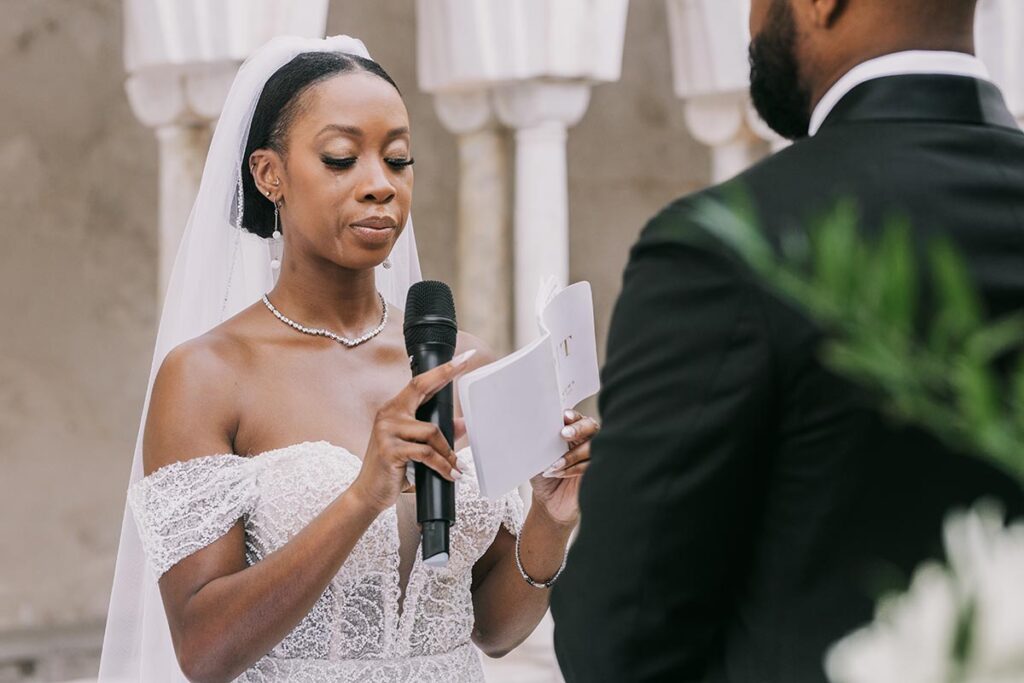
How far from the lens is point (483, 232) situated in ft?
30.3

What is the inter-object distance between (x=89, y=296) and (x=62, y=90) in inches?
57.8

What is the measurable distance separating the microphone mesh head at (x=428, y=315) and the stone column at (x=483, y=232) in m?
6.54

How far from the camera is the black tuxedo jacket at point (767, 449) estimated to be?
1.45 metres

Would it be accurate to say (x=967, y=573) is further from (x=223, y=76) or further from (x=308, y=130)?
(x=223, y=76)

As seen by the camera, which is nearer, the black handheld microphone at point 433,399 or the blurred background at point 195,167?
the black handheld microphone at point 433,399

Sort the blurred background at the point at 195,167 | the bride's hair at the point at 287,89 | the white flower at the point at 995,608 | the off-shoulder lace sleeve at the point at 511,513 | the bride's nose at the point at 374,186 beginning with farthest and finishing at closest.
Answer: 1. the blurred background at the point at 195,167
2. the off-shoulder lace sleeve at the point at 511,513
3. the bride's hair at the point at 287,89
4. the bride's nose at the point at 374,186
5. the white flower at the point at 995,608

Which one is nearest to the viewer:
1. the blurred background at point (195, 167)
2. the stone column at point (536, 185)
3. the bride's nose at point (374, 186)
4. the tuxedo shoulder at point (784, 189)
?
the tuxedo shoulder at point (784, 189)

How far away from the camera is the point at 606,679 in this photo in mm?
1534

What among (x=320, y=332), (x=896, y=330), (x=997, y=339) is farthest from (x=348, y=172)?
(x=896, y=330)

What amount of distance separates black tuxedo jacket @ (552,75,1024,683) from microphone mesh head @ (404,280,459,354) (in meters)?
0.94

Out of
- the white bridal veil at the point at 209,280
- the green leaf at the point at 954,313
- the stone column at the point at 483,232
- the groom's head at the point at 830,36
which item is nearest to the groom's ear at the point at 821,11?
the groom's head at the point at 830,36

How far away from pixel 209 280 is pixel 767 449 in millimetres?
1925

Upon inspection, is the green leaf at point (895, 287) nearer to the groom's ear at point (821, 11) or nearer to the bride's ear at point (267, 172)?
the groom's ear at point (821, 11)

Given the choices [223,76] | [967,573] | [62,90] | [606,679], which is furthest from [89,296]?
[967,573]
